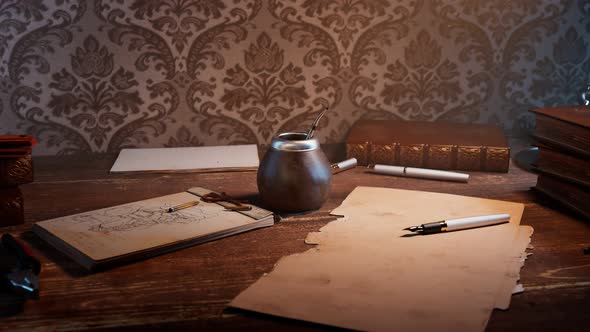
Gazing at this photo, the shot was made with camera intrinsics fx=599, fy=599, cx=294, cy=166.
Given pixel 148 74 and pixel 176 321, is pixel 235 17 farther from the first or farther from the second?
pixel 176 321

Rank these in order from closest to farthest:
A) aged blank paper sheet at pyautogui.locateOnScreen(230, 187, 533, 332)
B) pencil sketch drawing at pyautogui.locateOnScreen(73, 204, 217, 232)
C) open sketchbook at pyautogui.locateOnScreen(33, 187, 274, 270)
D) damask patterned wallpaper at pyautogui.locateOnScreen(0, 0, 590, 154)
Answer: aged blank paper sheet at pyautogui.locateOnScreen(230, 187, 533, 332) < open sketchbook at pyautogui.locateOnScreen(33, 187, 274, 270) < pencil sketch drawing at pyautogui.locateOnScreen(73, 204, 217, 232) < damask patterned wallpaper at pyautogui.locateOnScreen(0, 0, 590, 154)

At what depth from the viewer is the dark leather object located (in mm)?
1067

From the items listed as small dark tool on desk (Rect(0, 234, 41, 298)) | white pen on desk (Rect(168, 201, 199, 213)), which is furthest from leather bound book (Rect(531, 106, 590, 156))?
small dark tool on desk (Rect(0, 234, 41, 298))

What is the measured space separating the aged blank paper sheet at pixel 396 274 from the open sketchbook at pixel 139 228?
0.15 meters

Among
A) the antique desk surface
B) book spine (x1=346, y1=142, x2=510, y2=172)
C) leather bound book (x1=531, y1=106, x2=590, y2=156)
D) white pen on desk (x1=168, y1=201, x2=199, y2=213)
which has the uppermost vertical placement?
leather bound book (x1=531, y1=106, x2=590, y2=156)

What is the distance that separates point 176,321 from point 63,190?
2.17 ft

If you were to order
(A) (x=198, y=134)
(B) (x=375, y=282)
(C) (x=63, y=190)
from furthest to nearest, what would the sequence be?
(A) (x=198, y=134)
(C) (x=63, y=190)
(B) (x=375, y=282)

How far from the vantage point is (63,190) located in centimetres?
125

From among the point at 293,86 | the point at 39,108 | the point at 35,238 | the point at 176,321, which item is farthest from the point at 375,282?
the point at 39,108

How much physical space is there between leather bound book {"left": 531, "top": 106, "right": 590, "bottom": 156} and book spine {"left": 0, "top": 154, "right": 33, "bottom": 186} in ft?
3.17

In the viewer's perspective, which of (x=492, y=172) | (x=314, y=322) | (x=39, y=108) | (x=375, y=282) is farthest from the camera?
(x=39, y=108)

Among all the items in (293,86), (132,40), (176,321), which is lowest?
(176,321)

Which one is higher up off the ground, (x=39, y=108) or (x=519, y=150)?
(x=39, y=108)

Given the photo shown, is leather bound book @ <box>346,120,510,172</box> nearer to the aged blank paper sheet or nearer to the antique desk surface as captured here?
the antique desk surface
